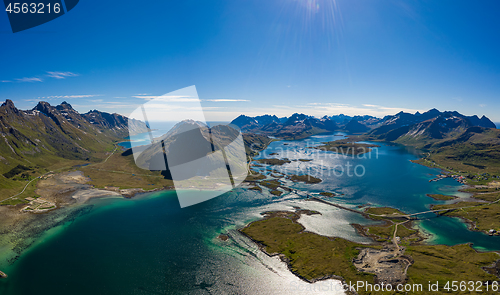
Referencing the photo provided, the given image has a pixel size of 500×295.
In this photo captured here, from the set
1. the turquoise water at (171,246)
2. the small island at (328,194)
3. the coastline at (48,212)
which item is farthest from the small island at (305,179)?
the coastline at (48,212)

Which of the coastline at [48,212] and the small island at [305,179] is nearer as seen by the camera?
the coastline at [48,212]

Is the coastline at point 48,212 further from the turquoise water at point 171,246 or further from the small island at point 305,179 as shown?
the small island at point 305,179

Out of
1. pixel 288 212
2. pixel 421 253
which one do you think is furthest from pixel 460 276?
pixel 288 212

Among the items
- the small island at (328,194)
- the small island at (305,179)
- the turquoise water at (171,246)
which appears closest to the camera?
the turquoise water at (171,246)

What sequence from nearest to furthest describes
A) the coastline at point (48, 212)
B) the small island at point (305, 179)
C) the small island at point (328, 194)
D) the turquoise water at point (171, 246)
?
1. the turquoise water at point (171, 246)
2. the coastline at point (48, 212)
3. the small island at point (328, 194)
4. the small island at point (305, 179)

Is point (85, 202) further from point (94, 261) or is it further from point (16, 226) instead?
point (94, 261)

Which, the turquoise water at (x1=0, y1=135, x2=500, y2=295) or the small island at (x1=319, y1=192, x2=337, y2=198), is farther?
the small island at (x1=319, y1=192, x2=337, y2=198)

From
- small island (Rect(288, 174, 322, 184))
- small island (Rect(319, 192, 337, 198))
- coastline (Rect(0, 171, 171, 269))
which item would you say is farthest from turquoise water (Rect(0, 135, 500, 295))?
small island (Rect(288, 174, 322, 184))

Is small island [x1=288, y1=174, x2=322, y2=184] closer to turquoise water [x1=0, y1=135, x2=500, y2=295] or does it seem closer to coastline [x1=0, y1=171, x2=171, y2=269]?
turquoise water [x1=0, y1=135, x2=500, y2=295]
